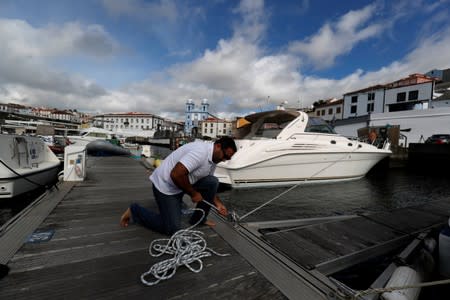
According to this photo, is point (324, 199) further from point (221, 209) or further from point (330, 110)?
point (330, 110)

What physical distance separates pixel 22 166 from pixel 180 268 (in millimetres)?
5962

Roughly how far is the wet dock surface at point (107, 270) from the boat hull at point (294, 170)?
12.3 ft

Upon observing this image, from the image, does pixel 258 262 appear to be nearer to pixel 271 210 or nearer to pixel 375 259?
pixel 375 259

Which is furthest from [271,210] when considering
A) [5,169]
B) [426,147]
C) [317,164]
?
[426,147]

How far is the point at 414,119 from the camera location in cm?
2164

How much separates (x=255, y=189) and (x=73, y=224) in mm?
4946

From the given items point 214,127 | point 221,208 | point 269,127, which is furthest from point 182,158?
point 214,127

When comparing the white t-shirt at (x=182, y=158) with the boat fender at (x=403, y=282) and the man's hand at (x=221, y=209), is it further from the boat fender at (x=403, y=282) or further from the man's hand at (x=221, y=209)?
the boat fender at (x=403, y=282)

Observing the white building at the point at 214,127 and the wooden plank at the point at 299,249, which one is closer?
the wooden plank at the point at 299,249

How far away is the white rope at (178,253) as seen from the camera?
167 cm

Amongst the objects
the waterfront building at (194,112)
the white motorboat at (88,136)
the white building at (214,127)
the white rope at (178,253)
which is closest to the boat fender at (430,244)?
the white rope at (178,253)

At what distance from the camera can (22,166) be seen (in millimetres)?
5406

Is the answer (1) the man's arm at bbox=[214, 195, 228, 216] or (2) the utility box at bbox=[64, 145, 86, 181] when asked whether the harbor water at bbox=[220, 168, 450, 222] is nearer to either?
(1) the man's arm at bbox=[214, 195, 228, 216]

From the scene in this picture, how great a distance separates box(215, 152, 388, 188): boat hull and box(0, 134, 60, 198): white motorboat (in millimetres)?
4447
